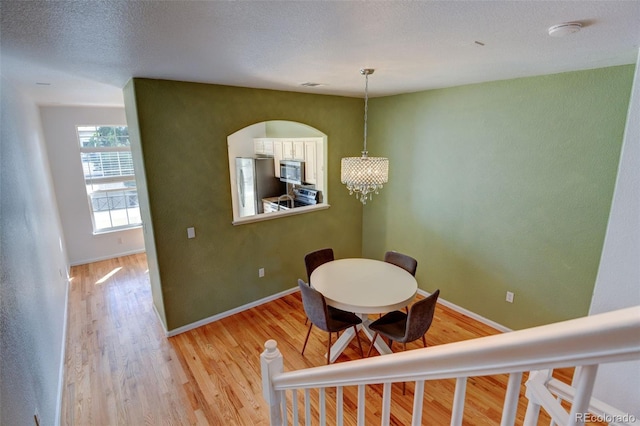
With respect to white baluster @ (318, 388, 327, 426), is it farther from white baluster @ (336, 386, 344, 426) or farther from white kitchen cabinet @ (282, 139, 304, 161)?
white kitchen cabinet @ (282, 139, 304, 161)

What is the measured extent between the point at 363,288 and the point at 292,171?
3029 millimetres

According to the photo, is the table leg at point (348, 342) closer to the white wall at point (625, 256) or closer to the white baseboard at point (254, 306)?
the white baseboard at point (254, 306)

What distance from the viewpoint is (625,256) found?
1.97 meters

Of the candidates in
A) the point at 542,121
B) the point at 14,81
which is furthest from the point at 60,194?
the point at 542,121

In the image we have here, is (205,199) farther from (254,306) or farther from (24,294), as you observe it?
(24,294)

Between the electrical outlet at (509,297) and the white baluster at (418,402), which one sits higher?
the white baluster at (418,402)

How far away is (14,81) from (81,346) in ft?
8.59

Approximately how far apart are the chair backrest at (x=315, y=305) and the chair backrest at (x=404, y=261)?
113cm

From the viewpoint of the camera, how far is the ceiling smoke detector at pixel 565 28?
4.86 ft

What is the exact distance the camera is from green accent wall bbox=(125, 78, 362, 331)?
9.78ft

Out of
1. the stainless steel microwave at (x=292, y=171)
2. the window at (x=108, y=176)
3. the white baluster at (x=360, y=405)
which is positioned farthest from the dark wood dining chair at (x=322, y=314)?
the window at (x=108, y=176)

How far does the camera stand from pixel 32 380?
5.92 ft

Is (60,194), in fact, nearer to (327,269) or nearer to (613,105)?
(327,269)

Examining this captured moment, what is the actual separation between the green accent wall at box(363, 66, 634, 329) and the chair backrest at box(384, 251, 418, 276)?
78 cm
